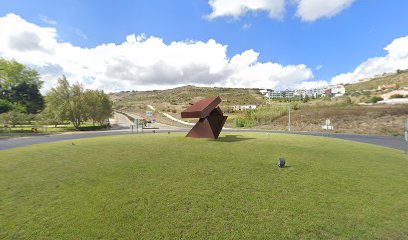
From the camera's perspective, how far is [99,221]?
547 cm

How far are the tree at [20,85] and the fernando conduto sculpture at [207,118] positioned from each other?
5785 centimetres

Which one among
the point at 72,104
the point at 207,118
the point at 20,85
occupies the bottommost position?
the point at 207,118

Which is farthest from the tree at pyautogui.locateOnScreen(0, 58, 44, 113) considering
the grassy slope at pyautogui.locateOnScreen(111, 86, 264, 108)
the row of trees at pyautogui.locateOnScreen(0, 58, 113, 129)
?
the grassy slope at pyautogui.locateOnScreen(111, 86, 264, 108)

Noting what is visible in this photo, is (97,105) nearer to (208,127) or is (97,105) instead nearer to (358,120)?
(208,127)

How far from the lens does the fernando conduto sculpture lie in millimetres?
19219

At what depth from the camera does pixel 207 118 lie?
20.2 m

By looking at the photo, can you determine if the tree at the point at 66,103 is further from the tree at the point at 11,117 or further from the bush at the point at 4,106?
the bush at the point at 4,106

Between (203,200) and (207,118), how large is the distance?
544 inches

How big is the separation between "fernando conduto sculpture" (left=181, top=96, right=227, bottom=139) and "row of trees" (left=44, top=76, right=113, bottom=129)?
33.2 meters

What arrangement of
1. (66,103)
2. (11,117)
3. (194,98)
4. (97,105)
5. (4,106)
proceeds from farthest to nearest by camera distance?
(194,98) → (4,106) → (97,105) → (66,103) → (11,117)

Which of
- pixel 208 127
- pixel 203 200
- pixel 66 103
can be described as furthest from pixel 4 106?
pixel 203 200

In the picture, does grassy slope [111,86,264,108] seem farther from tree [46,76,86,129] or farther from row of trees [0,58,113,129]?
tree [46,76,86,129]

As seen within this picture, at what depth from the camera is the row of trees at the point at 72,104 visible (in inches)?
1650

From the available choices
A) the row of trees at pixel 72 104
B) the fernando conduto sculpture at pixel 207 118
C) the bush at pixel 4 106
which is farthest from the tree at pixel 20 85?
the fernando conduto sculpture at pixel 207 118
